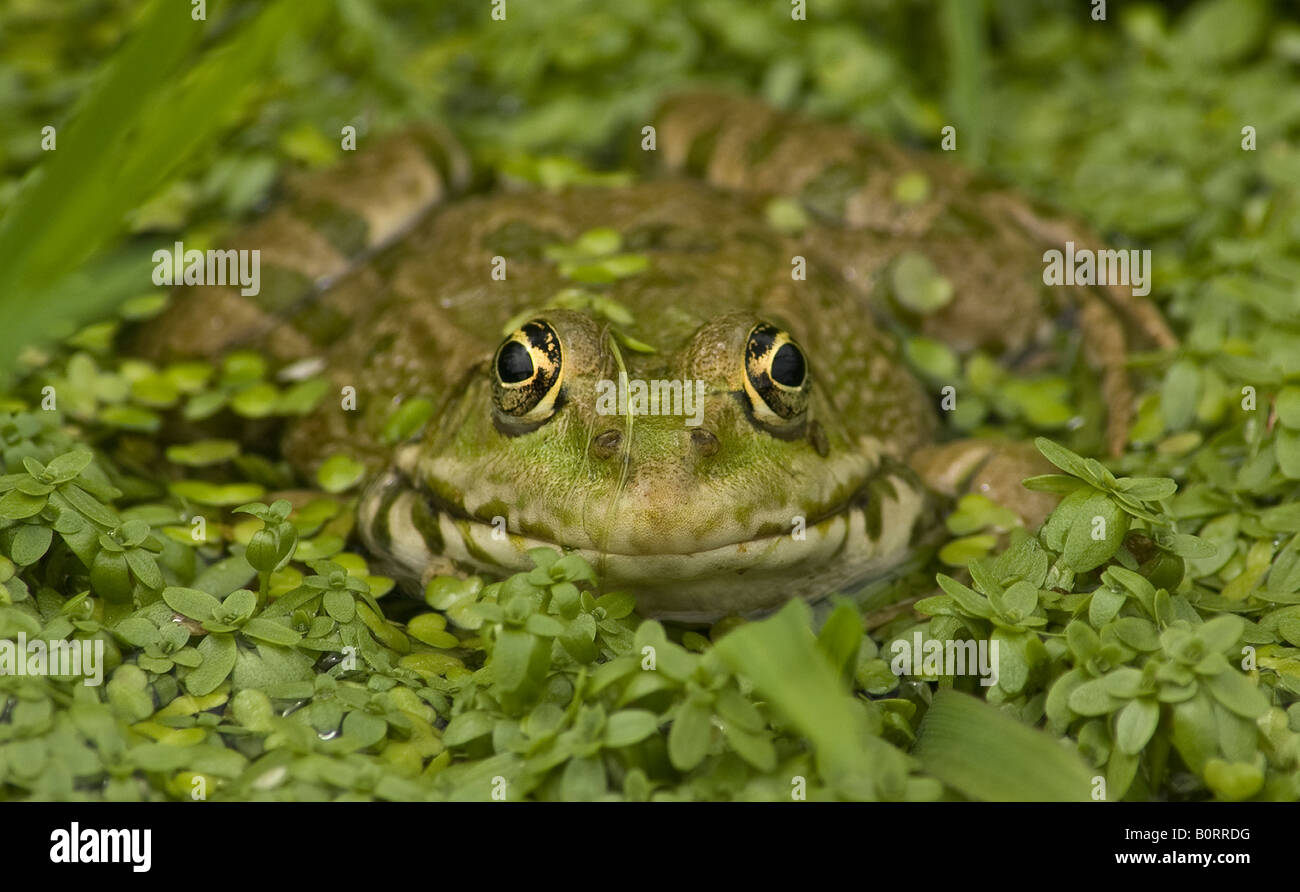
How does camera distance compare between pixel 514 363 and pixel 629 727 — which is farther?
pixel 514 363

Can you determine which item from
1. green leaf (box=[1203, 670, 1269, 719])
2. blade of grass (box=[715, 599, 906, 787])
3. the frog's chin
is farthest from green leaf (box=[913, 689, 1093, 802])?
the frog's chin

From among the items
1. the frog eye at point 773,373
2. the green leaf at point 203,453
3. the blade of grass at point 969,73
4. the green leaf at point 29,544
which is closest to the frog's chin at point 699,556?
the frog eye at point 773,373

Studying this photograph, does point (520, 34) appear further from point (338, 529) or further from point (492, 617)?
point (492, 617)

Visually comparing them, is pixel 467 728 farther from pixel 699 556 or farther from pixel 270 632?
pixel 699 556

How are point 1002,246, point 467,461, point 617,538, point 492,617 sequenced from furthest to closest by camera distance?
point 1002,246, point 467,461, point 617,538, point 492,617

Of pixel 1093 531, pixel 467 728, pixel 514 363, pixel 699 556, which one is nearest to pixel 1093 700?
pixel 1093 531

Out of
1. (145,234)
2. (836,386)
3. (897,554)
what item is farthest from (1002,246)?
(145,234)
